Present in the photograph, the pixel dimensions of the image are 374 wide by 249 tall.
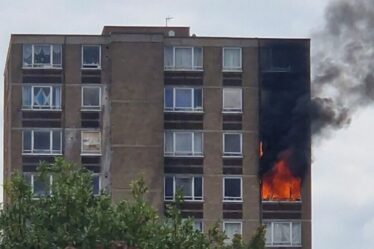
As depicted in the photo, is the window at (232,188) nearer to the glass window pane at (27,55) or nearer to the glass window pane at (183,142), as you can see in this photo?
the glass window pane at (183,142)

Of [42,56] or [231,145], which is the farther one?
[231,145]

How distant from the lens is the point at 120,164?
185500mm

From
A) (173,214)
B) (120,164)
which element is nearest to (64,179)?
(173,214)

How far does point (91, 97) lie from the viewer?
18862cm

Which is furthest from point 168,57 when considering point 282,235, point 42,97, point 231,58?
point 282,235

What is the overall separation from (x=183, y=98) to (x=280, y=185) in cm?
936

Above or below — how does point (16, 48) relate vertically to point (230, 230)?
above

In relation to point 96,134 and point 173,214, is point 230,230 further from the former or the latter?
point 173,214

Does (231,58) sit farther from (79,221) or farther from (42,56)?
(79,221)

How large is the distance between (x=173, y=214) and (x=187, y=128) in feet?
181

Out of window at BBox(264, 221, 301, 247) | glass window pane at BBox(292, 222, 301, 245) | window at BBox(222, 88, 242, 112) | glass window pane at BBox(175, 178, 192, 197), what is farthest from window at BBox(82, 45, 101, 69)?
glass window pane at BBox(292, 222, 301, 245)

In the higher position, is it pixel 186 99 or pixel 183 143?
pixel 186 99

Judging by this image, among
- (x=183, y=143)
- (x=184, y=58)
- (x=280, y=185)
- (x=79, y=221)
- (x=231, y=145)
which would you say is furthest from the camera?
(x=280, y=185)

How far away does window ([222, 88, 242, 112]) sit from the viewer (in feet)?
620
